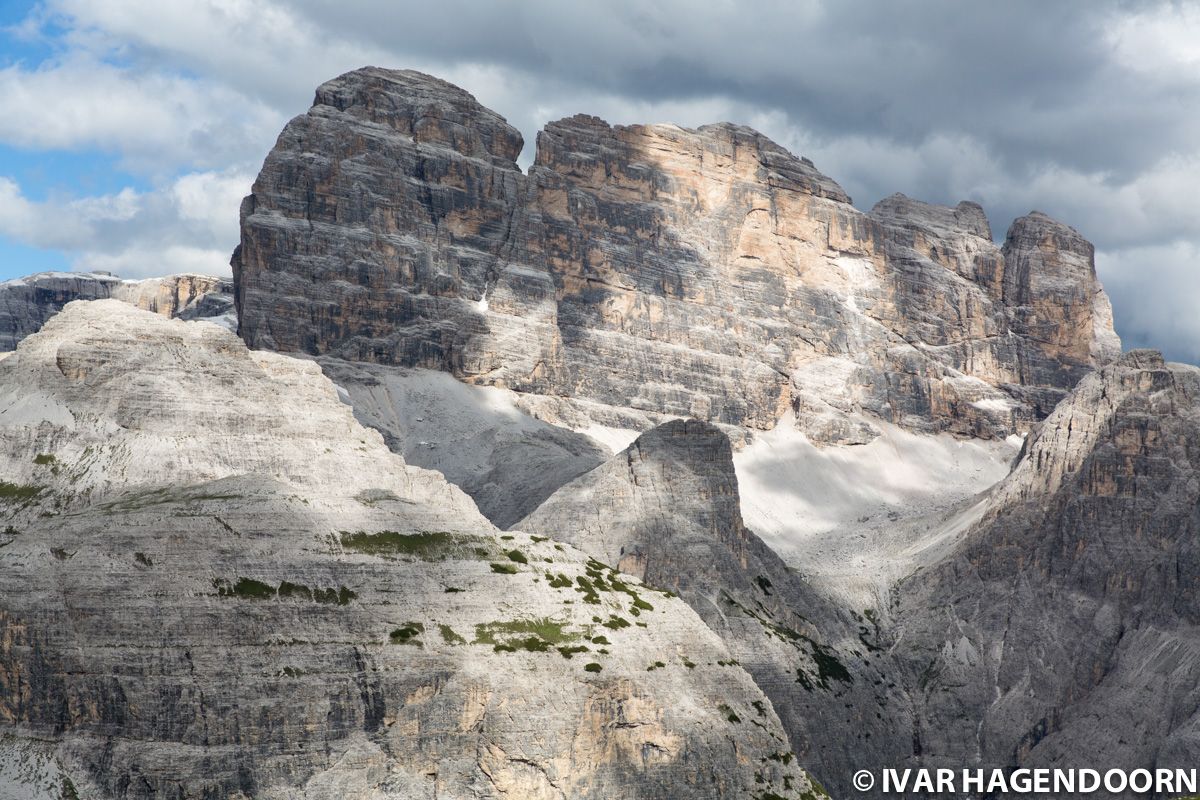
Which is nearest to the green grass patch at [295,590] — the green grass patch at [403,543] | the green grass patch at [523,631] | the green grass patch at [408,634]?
the green grass patch at [403,543]

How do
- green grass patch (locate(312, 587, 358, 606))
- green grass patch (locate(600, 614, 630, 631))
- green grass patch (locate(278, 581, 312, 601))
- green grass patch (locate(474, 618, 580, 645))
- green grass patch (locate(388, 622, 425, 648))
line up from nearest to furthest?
green grass patch (locate(278, 581, 312, 601)) < green grass patch (locate(312, 587, 358, 606)) < green grass patch (locate(388, 622, 425, 648)) < green grass patch (locate(474, 618, 580, 645)) < green grass patch (locate(600, 614, 630, 631))

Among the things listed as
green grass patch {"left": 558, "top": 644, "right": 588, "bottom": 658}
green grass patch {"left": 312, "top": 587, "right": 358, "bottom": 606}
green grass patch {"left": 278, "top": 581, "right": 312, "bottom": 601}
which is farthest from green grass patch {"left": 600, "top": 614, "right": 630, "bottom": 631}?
green grass patch {"left": 278, "top": 581, "right": 312, "bottom": 601}

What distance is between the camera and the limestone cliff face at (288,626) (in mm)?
134375

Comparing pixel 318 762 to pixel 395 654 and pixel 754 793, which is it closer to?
pixel 395 654

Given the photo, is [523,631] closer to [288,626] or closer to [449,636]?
[449,636]

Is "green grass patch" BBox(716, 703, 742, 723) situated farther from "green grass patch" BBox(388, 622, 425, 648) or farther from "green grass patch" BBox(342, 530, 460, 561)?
"green grass patch" BBox(388, 622, 425, 648)

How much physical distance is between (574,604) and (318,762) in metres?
27.9

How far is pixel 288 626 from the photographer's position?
464ft

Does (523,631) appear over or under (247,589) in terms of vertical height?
under

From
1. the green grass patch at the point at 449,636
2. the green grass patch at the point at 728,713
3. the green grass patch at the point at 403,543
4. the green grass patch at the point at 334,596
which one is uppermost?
the green grass patch at the point at 403,543

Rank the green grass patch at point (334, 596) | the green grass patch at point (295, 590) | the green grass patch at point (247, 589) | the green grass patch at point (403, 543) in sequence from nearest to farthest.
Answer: the green grass patch at point (247, 589) → the green grass patch at point (295, 590) → the green grass patch at point (334, 596) → the green grass patch at point (403, 543)

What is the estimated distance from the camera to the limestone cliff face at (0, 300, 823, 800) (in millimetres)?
134375

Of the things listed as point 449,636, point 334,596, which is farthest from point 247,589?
point 449,636

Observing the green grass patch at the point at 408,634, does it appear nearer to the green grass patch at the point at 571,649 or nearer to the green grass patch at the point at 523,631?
the green grass patch at the point at 523,631
